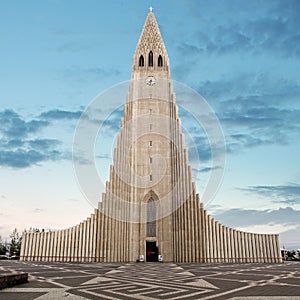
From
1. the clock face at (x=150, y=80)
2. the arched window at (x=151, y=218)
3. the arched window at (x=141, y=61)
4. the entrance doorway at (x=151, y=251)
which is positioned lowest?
the entrance doorway at (x=151, y=251)

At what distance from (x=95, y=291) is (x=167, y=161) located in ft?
117

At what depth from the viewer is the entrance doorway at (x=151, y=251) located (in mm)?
45000

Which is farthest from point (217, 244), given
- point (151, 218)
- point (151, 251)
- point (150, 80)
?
point (150, 80)

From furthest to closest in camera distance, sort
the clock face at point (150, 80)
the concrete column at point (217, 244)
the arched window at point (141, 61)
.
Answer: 1. the arched window at point (141, 61)
2. the clock face at point (150, 80)
3. the concrete column at point (217, 244)

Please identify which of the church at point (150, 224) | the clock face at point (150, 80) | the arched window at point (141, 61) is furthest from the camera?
the arched window at point (141, 61)

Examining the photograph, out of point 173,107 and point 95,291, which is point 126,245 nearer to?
point 173,107

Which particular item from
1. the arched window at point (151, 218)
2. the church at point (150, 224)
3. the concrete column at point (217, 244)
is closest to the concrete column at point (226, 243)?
the church at point (150, 224)

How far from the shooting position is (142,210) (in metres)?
45.7

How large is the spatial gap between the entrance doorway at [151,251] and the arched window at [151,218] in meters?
1.34

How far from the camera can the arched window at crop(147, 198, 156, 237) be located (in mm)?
45344

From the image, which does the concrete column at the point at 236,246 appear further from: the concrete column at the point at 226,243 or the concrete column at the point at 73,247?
the concrete column at the point at 73,247

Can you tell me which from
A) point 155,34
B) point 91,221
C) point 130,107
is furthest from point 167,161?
point 155,34

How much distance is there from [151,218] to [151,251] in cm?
466

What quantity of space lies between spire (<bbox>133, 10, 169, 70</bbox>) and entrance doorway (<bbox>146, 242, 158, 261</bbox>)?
2936cm
